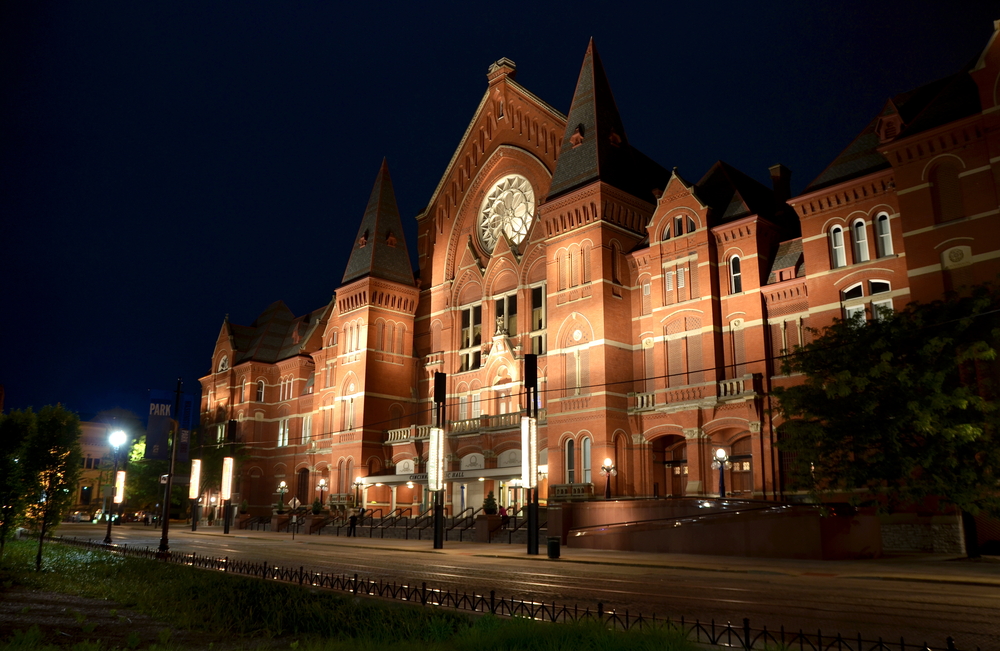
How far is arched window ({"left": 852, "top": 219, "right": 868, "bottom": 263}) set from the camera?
118 ft

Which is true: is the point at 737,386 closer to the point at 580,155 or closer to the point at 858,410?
the point at 858,410

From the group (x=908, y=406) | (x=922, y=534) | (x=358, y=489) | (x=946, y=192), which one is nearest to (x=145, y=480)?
(x=358, y=489)

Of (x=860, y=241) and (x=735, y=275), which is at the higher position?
(x=860, y=241)

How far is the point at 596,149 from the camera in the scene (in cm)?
4625

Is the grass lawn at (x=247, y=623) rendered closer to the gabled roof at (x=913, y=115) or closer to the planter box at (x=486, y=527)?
the planter box at (x=486, y=527)

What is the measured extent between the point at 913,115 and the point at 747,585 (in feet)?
84.4

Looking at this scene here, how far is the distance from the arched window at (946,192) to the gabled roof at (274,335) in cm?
5335

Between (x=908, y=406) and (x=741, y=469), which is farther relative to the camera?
(x=741, y=469)

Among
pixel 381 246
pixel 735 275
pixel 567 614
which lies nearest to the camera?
pixel 567 614

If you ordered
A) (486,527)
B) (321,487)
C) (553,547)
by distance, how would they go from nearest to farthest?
(553,547) → (486,527) → (321,487)

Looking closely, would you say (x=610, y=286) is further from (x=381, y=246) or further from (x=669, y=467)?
(x=381, y=246)

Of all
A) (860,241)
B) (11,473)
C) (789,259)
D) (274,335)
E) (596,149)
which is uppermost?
(596,149)

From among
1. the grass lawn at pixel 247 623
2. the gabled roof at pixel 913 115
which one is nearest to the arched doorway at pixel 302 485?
the gabled roof at pixel 913 115

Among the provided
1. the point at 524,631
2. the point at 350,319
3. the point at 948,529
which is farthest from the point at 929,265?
the point at 350,319
